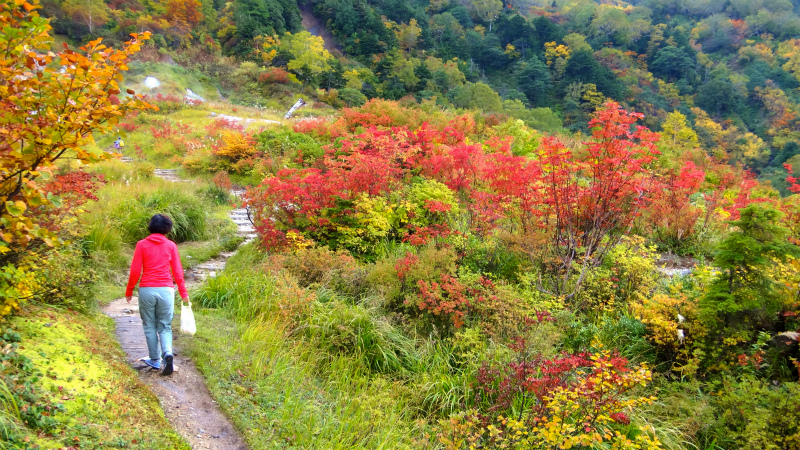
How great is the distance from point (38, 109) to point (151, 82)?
2691 centimetres

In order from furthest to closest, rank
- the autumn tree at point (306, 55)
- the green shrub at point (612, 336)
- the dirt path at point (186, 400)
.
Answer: the autumn tree at point (306, 55) < the green shrub at point (612, 336) < the dirt path at point (186, 400)

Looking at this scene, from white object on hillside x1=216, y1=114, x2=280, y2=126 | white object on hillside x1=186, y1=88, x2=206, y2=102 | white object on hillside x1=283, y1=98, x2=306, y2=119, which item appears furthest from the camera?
white object on hillside x1=186, y1=88, x2=206, y2=102

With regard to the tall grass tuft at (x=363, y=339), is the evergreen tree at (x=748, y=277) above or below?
above

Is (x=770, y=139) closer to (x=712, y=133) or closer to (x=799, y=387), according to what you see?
(x=712, y=133)

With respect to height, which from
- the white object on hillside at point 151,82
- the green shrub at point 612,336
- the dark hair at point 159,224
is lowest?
the green shrub at point 612,336

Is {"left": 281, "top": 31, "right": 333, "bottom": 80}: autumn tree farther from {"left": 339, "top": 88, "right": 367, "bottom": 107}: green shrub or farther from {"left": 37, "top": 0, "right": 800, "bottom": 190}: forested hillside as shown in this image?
{"left": 339, "top": 88, "right": 367, "bottom": 107}: green shrub

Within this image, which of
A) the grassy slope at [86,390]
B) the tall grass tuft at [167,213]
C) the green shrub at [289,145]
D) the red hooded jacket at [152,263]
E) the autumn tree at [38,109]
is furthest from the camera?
the green shrub at [289,145]

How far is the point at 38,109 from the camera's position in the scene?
2.62 m

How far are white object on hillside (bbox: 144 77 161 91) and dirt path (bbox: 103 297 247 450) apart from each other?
25052mm

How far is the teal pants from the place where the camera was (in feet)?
12.4

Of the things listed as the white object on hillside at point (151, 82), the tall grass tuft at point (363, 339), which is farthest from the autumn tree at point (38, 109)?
the white object on hillside at point (151, 82)

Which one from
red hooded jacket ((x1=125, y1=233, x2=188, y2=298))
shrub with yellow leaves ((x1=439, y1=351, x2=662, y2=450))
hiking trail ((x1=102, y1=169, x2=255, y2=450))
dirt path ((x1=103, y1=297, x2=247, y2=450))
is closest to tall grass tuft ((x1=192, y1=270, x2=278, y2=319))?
hiking trail ((x1=102, y1=169, x2=255, y2=450))

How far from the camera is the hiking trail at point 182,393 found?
3299mm

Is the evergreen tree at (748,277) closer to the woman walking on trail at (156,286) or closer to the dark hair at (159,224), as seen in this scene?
the woman walking on trail at (156,286)
